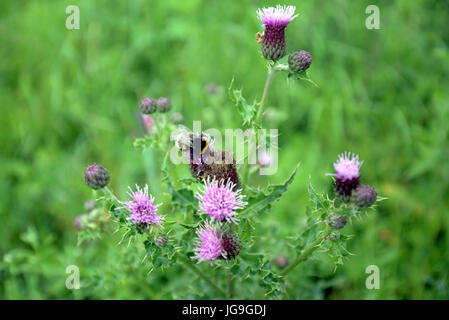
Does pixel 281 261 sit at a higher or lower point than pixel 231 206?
lower

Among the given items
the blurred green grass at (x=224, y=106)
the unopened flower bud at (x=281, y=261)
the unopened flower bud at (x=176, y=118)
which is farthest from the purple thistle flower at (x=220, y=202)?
the blurred green grass at (x=224, y=106)

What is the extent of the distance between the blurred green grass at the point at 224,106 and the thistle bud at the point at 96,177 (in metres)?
1.18

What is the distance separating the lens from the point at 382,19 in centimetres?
506

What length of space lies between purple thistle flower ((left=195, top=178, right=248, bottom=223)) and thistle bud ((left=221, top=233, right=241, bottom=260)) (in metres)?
0.10

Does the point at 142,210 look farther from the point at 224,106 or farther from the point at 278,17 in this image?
the point at 224,106

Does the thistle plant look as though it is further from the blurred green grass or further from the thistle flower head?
the blurred green grass

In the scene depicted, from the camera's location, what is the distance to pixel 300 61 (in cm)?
240

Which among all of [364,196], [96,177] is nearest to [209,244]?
[96,177]

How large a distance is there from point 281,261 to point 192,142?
4.11ft

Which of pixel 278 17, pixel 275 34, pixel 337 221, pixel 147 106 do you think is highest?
pixel 278 17

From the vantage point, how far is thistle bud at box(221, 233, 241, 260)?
7.78 feet

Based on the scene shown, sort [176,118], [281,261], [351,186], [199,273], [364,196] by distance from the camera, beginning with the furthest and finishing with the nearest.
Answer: [281,261]
[176,118]
[199,273]
[351,186]
[364,196]

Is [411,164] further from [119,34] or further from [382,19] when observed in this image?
[119,34]

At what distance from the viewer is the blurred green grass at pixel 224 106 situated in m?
4.03
